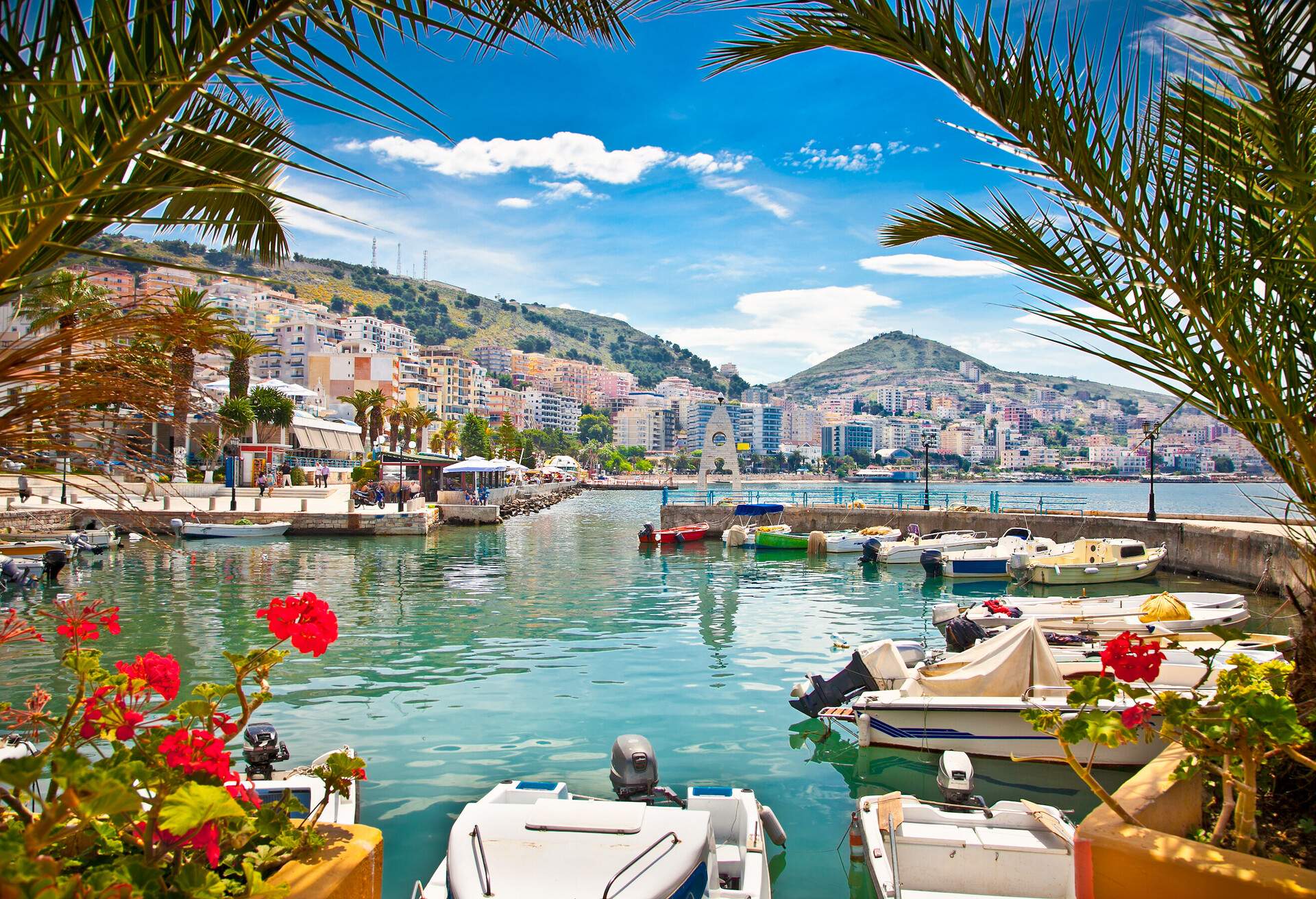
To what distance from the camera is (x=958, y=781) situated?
7.14 m

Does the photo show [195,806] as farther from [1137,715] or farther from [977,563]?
[977,563]

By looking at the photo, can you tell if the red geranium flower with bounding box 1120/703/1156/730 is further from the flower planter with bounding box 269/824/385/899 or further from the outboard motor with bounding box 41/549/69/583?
the outboard motor with bounding box 41/549/69/583

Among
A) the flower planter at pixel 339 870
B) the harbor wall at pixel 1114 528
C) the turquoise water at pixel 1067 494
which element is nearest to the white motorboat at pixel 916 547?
the harbor wall at pixel 1114 528

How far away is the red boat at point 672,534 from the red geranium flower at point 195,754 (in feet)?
104

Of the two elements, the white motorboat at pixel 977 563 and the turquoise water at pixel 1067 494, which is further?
the turquoise water at pixel 1067 494

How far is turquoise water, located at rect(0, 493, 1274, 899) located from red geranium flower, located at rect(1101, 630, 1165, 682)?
11.8 ft

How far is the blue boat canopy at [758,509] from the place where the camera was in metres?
37.6

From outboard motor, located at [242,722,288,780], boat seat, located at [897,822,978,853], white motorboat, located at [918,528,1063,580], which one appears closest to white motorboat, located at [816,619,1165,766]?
boat seat, located at [897,822,978,853]

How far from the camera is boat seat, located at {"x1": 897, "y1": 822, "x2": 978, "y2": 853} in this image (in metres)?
5.81

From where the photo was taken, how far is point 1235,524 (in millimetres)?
26875

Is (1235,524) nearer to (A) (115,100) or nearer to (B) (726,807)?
(B) (726,807)

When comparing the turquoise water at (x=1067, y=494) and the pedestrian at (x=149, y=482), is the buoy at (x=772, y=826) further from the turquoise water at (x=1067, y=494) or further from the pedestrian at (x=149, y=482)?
the pedestrian at (x=149, y=482)

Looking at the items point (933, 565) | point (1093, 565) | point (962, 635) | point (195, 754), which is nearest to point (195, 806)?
point (195, 754)

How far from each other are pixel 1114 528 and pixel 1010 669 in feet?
78.7
